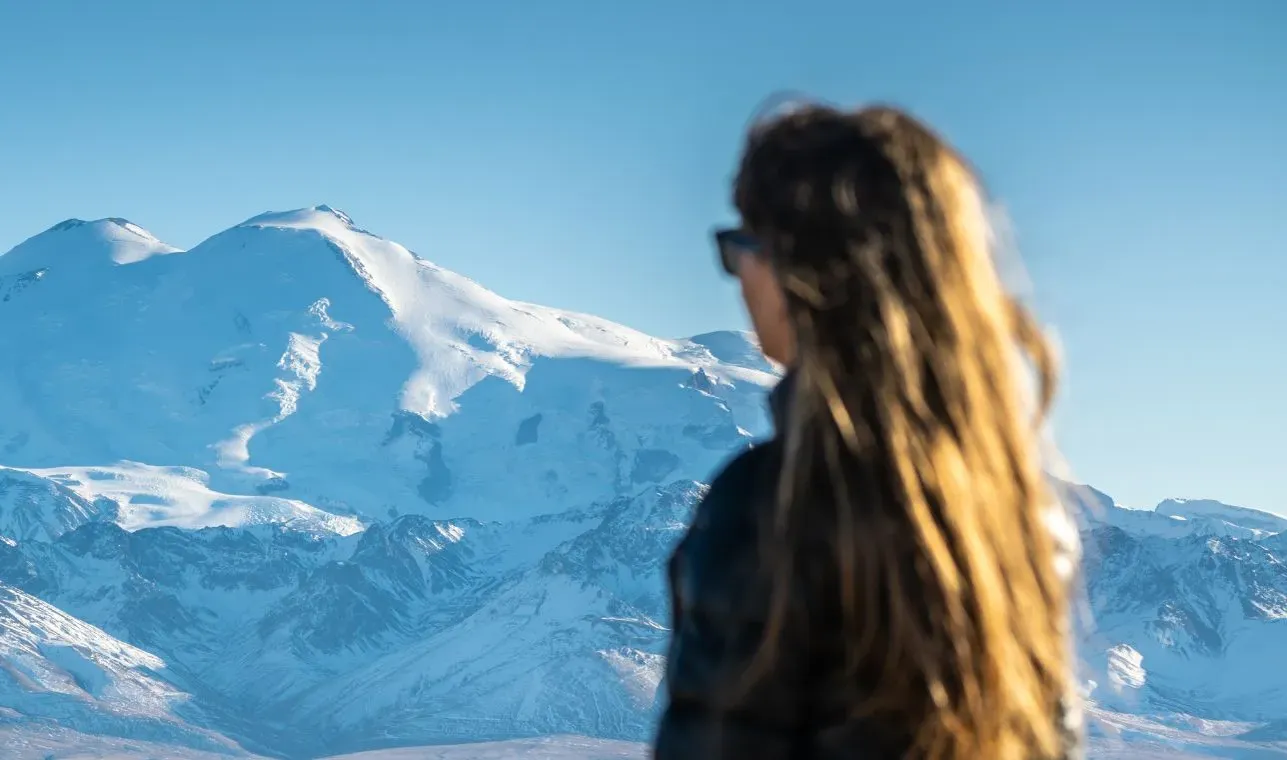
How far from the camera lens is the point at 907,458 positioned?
293cm

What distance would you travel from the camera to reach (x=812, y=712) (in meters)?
3.06

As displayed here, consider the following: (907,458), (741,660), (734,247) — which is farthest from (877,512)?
(734,247)

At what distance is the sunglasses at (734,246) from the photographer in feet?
10.7

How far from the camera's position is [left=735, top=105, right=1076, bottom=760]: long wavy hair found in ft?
9.67

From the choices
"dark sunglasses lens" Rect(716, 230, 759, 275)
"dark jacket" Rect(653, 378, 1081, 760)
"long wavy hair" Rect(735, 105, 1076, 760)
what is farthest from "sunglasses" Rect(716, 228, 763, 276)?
"dark jacket" Rect(653, 378, 1081, 760)

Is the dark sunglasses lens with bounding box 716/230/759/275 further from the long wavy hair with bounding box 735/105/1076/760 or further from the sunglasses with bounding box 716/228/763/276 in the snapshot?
the long wavy hair with bounding box 735/105/1076/760

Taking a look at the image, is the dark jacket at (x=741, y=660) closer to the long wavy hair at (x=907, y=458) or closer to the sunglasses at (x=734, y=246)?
the long wavy hair at (x=907, y=458)

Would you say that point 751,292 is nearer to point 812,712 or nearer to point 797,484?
point 797,484

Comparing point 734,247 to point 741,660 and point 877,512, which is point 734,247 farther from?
point 741,660

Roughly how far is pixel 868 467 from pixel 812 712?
18.3 inches

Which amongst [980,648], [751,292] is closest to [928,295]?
[751,292]

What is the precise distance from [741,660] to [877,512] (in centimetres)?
37

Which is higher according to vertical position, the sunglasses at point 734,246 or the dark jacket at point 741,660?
the sunglasses at point 734,246

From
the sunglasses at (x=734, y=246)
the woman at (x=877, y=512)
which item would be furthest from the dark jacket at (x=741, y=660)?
the sunglasses at (x=734, y=246)
